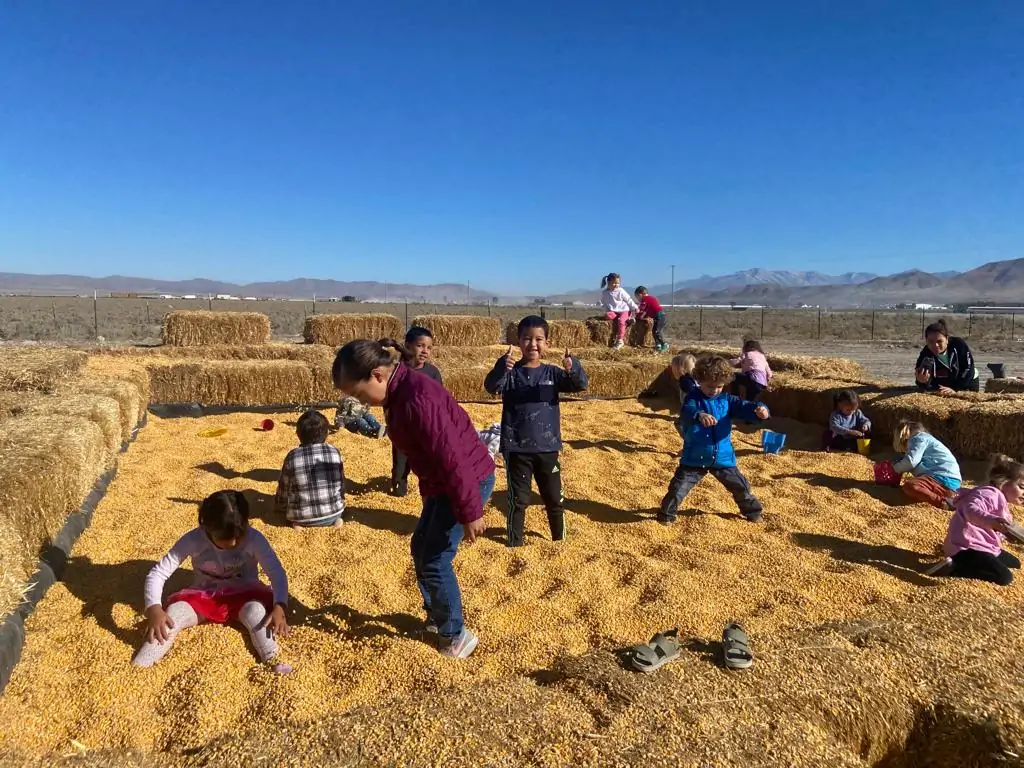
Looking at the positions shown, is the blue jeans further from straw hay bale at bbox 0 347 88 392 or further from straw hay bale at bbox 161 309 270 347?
straw hay bale at bbox 161 309 270 347

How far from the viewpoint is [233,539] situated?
327cm

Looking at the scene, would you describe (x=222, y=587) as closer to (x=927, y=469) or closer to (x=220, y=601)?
(x=220, y=601)

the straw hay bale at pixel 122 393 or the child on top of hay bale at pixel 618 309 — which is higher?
the child on top of hay bale at pixel 618 309

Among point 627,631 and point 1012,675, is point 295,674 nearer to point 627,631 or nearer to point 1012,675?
point 627,631

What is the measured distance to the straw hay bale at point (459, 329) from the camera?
16.0 meters

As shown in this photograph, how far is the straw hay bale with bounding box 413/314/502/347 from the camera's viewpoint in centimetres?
1597

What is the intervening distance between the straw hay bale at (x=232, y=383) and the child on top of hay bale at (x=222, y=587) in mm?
7201

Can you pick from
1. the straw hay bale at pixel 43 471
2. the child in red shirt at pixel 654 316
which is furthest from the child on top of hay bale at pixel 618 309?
the straw hay bale at pixel 43 471

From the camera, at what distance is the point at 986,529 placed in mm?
4055

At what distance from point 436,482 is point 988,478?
153 inches

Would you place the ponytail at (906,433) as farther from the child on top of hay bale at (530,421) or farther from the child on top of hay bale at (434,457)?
the child on top of hay bale at (434,457)

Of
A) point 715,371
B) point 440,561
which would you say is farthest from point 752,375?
point 440,561

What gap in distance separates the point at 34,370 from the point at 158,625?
5.82 m

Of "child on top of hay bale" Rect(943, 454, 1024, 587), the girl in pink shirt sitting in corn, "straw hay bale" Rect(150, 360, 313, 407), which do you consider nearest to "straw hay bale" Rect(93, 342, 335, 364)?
"straw hay bale" Rect(150, 360, 313, 407)
